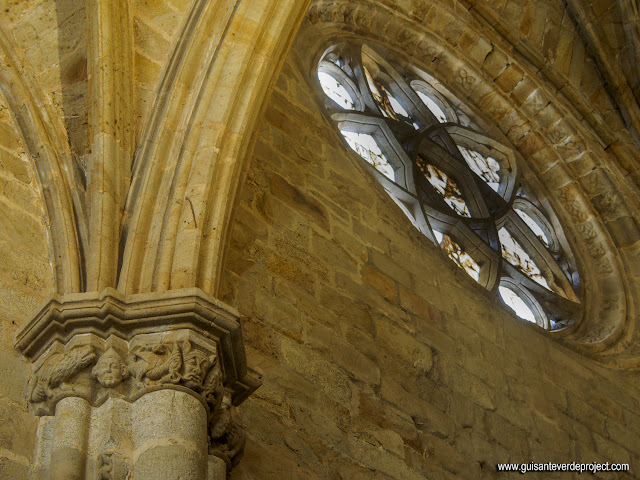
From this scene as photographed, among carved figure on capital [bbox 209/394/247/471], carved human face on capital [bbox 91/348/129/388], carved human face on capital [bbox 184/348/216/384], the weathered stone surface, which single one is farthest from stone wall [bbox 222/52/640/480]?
carved human face on capital [bbox 91/348/129/388]

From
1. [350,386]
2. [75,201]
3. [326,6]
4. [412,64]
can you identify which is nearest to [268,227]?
[350,386]

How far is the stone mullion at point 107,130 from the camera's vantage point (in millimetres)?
3593

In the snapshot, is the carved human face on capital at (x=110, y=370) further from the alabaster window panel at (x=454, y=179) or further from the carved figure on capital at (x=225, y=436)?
the alabaster window panel at (x=454, y=179)

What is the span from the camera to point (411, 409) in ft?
15.4

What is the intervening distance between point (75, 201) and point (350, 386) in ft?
4.82

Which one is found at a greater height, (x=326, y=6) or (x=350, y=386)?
(x=326, y=6)

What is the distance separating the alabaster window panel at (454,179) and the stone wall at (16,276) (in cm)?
243

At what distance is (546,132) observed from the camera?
27.3ft

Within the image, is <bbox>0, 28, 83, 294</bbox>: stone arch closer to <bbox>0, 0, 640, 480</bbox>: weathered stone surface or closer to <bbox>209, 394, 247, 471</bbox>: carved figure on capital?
<bbox>0, 0, 640, 480</bbox>: weathered stone surface

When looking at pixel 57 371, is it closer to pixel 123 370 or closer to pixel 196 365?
pixel 123 370

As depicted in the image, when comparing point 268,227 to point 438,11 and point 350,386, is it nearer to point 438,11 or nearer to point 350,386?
point 350,386

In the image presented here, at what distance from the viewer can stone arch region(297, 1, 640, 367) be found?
7324 millimetres

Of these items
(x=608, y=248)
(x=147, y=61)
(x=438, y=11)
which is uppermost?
(x=438, y=11)

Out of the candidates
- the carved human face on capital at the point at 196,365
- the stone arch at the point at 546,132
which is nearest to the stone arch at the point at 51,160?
the carved human face on capital at the point at 196,365
